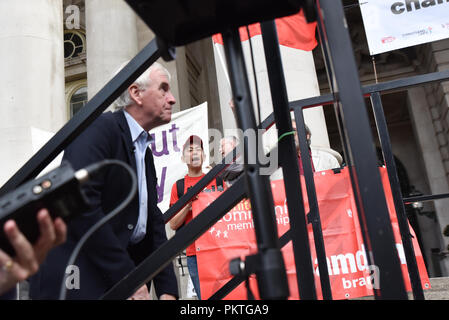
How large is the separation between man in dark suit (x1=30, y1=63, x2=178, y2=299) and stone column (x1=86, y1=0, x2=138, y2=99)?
17.6 feet

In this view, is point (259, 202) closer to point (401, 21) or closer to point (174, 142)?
point (174, 142)

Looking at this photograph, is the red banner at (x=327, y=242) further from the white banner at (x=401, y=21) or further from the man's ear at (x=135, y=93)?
the white banner at (x=401, y=21)

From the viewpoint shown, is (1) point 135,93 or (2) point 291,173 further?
(1) point 135,93

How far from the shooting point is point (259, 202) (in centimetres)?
93

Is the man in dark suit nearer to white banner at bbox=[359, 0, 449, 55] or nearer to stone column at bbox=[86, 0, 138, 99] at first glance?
white banner at bbox=[359, 0, 449, 55]

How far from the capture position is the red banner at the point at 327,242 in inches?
153

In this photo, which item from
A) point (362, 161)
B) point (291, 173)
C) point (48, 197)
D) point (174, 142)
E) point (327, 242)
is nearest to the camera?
point (48, 197)

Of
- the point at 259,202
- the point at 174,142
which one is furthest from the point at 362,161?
the point at 174,142

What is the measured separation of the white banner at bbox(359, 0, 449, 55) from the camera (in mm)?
6391

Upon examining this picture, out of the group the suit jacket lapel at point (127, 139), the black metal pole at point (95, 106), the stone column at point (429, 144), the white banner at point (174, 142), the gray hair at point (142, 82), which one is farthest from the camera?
the stone column at point (429, 144)

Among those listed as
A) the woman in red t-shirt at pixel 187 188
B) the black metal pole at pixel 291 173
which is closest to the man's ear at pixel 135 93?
the black metal pole at pixel 291 173

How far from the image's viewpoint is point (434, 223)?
14.2 meters

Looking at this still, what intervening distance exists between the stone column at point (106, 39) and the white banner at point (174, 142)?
1.59 meters

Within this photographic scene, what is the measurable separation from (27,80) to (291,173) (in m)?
4.67
